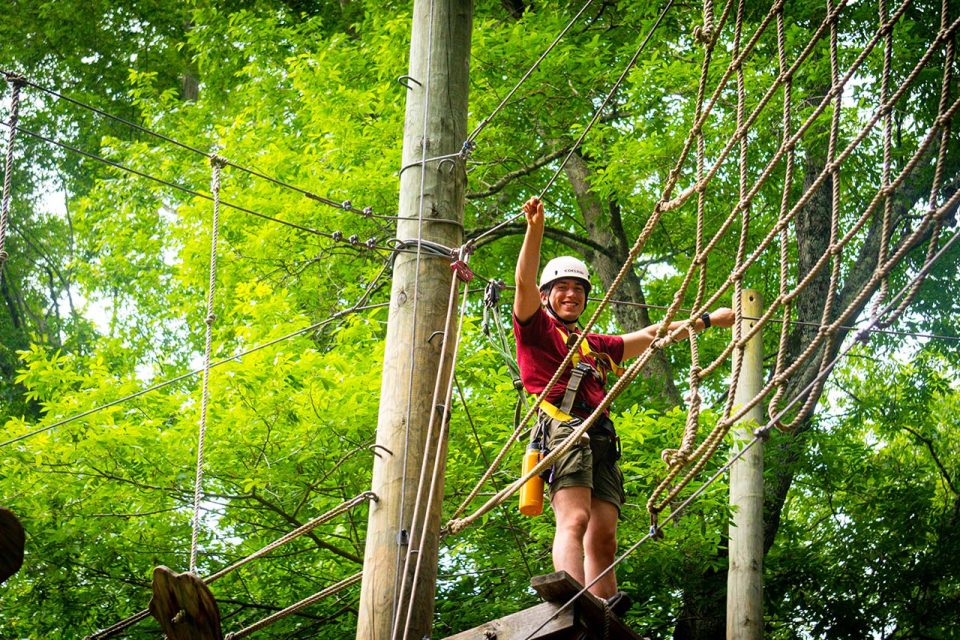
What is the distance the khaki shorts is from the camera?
4.74 m

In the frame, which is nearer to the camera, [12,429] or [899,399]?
[12,429]

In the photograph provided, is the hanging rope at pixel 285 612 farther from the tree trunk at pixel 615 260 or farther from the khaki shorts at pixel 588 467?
the tree trunk at pixel 615 260

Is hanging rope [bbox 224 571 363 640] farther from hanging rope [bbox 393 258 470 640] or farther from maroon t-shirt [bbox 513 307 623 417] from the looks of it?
maroon t-shirt [bbox 513 307 623 417]

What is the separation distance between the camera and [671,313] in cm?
430

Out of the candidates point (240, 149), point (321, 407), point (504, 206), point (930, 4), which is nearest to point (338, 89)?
point (240, 149)

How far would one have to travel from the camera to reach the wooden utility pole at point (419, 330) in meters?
4.42

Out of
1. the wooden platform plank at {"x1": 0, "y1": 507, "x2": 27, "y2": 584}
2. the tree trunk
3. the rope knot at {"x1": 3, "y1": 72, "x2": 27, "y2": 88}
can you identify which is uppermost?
the tree trunk

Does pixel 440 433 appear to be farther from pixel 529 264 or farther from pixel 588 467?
pixel 529 264

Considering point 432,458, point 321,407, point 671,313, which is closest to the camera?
point 671,313

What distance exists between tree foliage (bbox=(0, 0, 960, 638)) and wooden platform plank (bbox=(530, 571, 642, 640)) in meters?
2.00

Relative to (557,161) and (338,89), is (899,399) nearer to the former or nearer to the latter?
(557,161)

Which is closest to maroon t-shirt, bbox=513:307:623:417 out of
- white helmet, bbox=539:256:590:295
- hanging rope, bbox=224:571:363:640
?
white helmet, bbox=539:256:590:295

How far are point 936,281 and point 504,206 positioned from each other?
4.18 meters

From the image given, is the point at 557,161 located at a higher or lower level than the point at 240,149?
higher
